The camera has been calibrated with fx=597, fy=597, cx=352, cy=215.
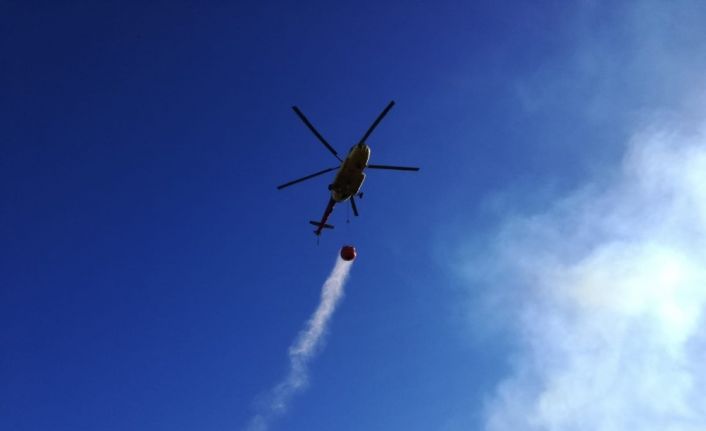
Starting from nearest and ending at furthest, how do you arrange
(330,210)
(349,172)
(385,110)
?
1. (385,110)
2. (349,172)
3. (330,210)

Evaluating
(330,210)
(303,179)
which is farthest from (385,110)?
(330,210)

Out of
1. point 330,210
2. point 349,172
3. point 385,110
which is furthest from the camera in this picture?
point 330,210

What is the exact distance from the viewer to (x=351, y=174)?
54.4m

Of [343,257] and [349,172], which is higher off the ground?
[349,172]

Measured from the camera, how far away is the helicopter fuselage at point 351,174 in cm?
5341

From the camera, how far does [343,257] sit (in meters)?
53.2

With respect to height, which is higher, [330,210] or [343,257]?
[330,210]

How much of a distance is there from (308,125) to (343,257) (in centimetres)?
1228

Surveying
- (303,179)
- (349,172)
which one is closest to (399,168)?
(349,172)

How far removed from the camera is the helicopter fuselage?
5341 cm

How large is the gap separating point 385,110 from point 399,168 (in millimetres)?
6544

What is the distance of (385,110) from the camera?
50.8 meters

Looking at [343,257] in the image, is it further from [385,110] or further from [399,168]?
[385,110]

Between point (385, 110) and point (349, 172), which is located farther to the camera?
point (349, 172)
